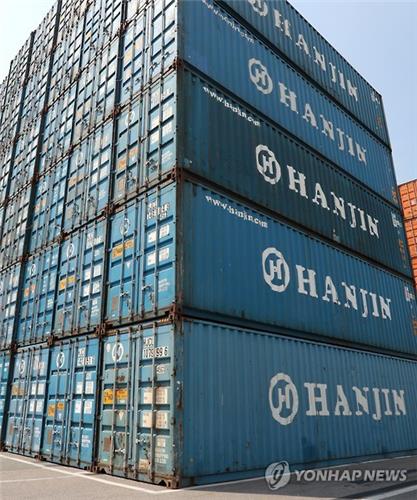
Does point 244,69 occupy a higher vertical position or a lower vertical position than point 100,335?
higher

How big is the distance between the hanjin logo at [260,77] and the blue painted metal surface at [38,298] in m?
8.11

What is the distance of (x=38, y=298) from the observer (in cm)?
1330

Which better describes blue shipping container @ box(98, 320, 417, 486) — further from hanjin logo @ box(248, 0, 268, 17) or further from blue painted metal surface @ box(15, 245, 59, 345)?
hanjin logo @ box(248, 0, 268, 17)

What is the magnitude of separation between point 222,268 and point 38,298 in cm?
694

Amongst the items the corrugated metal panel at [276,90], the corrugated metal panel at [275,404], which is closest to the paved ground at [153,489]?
the corrugated metal panel at [275,404]

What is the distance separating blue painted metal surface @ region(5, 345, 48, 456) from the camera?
11430 mm

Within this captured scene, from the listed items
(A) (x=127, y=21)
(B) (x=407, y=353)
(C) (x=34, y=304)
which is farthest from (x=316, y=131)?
(C) (x=34, y=304)

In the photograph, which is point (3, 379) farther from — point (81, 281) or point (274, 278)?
point (274, 278)

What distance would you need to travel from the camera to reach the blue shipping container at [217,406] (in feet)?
25.8

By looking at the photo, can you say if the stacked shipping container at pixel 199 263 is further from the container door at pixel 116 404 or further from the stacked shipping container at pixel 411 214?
the stacked shipping container at pixel 411 214

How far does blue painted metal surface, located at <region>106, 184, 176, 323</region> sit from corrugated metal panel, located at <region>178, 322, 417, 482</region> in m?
1.21

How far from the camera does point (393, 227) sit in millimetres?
17266

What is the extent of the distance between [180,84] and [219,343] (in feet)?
20.9

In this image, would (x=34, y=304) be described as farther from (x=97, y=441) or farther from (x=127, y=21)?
(x=127, y=21)
